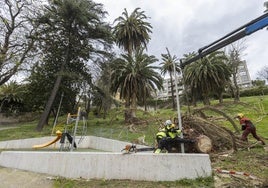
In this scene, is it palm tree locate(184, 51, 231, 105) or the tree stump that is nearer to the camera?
the tree stump

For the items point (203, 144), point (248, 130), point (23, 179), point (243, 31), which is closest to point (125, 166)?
point (203, 144)

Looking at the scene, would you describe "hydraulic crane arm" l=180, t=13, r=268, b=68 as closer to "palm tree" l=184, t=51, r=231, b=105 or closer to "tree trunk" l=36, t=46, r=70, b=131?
"tree trunk" l=36, t=46, r=70, b=131

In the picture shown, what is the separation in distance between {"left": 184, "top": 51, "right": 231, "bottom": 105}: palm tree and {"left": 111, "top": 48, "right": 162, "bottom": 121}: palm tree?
5554mm

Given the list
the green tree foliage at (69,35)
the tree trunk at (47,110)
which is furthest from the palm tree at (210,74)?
the tree trunk at (47,110)

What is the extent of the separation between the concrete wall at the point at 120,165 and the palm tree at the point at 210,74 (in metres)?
18.3

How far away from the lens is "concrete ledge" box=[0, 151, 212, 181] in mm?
5359

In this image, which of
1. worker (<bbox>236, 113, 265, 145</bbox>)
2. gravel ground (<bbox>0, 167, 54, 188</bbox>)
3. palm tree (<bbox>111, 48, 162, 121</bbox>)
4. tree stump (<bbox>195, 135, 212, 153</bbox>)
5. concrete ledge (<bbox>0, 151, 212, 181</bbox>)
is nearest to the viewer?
concrete ledge (<bbox>0, 151, 212, 181</bbox>)

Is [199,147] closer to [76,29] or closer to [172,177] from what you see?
[172,177]

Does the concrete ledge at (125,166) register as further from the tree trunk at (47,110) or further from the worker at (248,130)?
the tree trunk at (47,110)

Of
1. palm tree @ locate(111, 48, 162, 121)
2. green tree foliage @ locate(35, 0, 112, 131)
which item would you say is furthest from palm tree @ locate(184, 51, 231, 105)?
green tree foliage @ locate(35, 0, 112, 131)

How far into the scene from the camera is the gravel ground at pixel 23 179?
5.73 meters

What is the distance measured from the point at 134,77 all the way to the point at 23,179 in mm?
13944

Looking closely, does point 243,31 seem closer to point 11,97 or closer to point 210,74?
point 210,74

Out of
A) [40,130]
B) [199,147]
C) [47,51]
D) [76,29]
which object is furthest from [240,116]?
Answer: [47,51]
